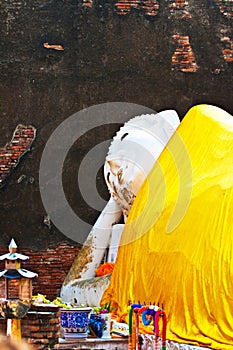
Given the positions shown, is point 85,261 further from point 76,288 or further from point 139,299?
point 139,299

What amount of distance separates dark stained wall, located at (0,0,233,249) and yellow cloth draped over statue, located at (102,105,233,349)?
1.40 meters

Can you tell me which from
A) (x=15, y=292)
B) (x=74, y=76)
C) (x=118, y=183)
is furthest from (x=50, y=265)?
(x=15, y=292)

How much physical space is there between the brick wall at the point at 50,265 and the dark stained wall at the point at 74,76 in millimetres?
80

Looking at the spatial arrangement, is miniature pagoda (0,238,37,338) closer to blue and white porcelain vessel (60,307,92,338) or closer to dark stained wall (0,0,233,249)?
blue and white porcelain vessel (60,307,92,338)

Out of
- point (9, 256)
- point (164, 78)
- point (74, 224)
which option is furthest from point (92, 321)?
point (164, 78)

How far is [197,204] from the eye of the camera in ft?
20.9

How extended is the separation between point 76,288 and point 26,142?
1492 mm

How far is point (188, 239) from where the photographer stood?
627 cm

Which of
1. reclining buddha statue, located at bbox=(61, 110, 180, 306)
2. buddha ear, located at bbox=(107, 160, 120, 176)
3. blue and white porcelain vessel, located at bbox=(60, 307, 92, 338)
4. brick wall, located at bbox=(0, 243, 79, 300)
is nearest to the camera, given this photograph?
blue and white porcelain vessel, located at bbox=(60, 307, 92, 338)

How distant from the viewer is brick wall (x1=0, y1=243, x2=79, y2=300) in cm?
854

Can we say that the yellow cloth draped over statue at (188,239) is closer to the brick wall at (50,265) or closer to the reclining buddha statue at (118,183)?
the reclining buddha statue at (118,183)

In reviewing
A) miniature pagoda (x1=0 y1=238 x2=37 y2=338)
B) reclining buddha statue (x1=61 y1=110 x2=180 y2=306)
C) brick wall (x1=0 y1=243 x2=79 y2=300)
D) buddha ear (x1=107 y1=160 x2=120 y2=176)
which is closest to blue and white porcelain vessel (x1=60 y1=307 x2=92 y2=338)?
miniature pagoda (x1=0 y1=238 x2=37 y2=338)

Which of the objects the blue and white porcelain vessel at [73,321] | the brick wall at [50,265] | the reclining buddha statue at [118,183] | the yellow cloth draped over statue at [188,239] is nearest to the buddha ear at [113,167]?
the reclining buddha statue at [118,183]

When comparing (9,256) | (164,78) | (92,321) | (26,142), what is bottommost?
(92,321)
